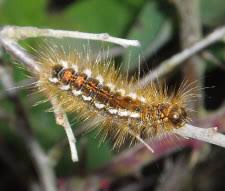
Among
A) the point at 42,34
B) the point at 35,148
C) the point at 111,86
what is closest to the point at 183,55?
the point at 111,86

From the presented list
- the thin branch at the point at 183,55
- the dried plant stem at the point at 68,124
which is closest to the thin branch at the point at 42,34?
the dried plant stem at the point at 68,124

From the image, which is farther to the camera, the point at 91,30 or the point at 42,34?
the point at 91,30

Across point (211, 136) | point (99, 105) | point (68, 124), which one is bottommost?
point (211, 136)

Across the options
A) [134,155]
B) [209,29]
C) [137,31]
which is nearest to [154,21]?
[137,31]

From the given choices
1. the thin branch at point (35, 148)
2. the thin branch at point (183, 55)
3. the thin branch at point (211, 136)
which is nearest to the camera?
the thin branch at point (211, 136)

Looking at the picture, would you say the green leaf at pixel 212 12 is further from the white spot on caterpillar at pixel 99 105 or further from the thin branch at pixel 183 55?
the white spot on caterpillar at pixel 99 105

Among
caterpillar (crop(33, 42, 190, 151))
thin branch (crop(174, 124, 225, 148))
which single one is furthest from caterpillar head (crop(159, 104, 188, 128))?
thin branch (crop(174, 124, 225, 148))

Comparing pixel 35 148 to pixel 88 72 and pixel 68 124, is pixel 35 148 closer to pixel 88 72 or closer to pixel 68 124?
pixel 88 72
